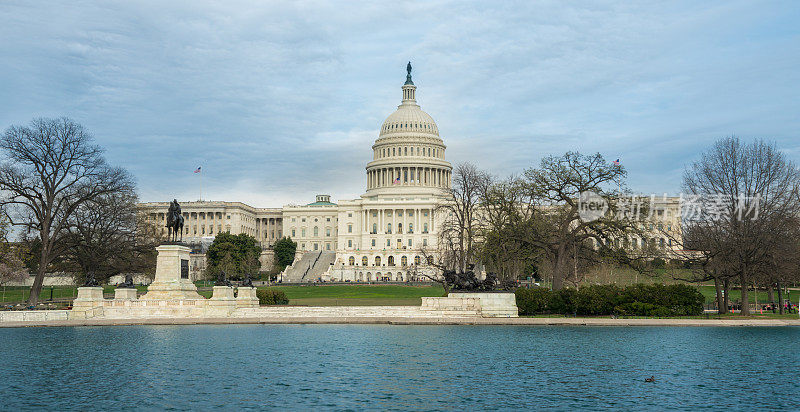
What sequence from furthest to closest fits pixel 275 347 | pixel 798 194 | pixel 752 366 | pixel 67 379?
pixel 798 194, pixel 275 347, pixel 752 366, pixel 67 379

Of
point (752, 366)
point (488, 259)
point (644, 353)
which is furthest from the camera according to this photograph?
point (488, 259)

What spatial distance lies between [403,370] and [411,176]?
13590 cm

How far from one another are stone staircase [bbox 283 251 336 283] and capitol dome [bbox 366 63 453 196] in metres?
19.8

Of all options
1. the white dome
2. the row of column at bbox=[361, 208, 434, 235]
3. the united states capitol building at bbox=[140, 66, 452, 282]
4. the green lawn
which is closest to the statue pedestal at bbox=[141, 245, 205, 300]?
the green lawn

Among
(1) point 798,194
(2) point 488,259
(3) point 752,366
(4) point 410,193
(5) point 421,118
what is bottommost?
(3) point 752,366

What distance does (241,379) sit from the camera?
2208cm

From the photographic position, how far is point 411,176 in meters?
159

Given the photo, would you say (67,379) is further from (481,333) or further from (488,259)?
(488,259)

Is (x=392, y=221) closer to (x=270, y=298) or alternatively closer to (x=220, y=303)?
(x=270, y=298)

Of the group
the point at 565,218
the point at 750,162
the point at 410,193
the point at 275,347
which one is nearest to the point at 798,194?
the point at 750,162

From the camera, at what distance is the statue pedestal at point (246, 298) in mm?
49000

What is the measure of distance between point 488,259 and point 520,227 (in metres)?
15.1

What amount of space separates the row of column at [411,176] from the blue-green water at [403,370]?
123 m

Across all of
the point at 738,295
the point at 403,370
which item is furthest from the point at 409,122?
the point at 403,370
